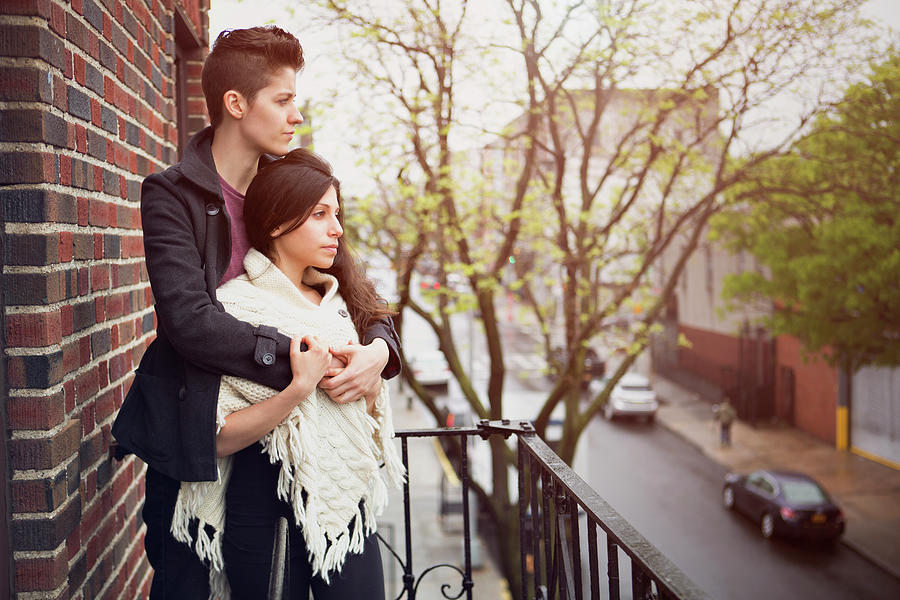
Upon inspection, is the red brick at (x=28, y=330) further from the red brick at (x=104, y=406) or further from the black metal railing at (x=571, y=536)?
the black metal railing at (x=571, y=536)

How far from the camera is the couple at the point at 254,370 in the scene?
1.83m

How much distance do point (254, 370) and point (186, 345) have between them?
0.56ft

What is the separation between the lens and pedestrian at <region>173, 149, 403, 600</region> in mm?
1882

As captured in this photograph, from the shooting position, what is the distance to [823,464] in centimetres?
1966

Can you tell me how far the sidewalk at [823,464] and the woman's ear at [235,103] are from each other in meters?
15.0

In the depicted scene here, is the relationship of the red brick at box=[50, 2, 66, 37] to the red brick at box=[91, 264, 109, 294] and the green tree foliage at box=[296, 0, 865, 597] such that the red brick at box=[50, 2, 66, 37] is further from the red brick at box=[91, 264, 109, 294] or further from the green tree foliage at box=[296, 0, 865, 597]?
the green tree foliage at box=[296, 0, 865, 597]

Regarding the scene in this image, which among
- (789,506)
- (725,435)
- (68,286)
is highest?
(68,286)

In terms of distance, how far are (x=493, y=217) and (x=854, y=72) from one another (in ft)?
17.5

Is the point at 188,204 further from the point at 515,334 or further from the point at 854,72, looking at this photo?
the point at 515,334

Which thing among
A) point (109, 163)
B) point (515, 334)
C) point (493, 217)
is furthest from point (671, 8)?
point (515, 334)

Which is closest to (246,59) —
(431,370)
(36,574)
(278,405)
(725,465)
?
(278,405)

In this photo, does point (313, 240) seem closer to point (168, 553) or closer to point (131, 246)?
point (168, 553)

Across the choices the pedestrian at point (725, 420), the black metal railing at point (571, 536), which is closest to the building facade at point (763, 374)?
the pedestrian at point (725, 420)

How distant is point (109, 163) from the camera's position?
2457 millimetres
